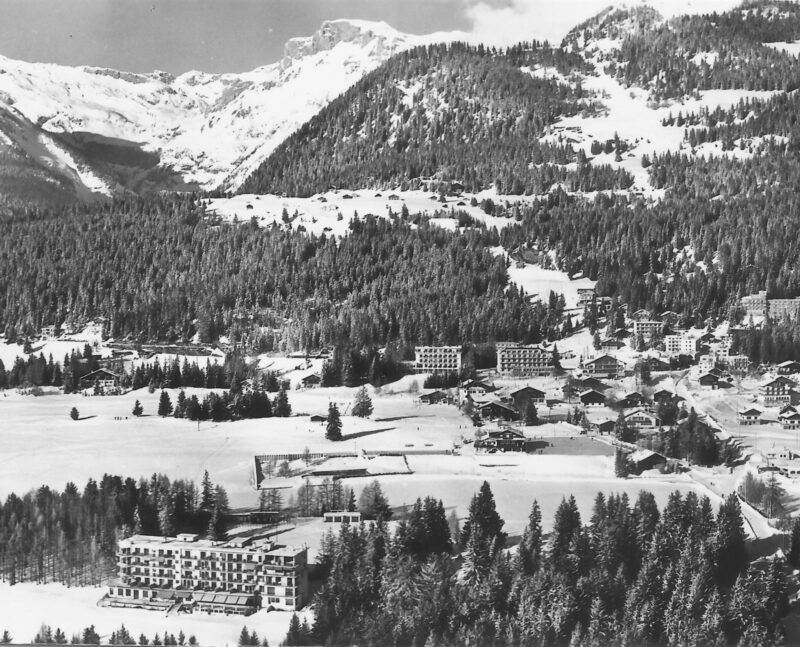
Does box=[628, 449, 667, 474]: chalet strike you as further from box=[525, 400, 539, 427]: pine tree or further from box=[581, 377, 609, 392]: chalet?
box=[581, 377, 609, 392]: chalet

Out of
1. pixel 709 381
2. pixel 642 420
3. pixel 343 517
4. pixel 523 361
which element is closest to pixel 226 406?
pixel 343 517

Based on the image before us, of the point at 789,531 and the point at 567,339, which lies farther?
the point at 567,339

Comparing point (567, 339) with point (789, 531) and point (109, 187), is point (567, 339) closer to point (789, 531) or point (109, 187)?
point (789, 531)

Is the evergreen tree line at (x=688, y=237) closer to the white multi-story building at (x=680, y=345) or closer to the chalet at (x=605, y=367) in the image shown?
the white multi-story building at (x=680, y=345)

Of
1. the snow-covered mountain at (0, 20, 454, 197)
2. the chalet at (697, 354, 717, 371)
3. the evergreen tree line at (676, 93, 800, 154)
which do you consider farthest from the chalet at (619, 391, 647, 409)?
the snow-covered mountain at (0, 20, 454, 197)

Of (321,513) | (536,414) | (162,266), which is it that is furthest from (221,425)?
(162,266)

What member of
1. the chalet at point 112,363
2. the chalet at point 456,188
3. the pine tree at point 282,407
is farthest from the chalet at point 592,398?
the chalet at point 456,188
